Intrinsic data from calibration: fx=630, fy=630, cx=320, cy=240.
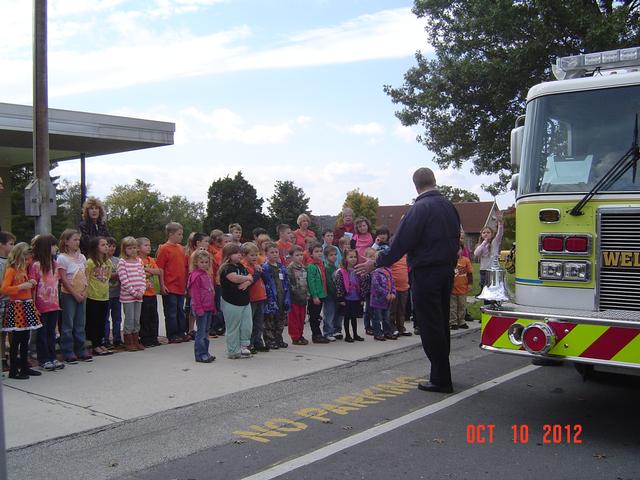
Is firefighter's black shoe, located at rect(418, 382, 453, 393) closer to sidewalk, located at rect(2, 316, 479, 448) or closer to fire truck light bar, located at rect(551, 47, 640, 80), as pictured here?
sidewalk, located at rect(2, 316, 479, 448)

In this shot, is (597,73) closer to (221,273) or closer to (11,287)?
(221,273)

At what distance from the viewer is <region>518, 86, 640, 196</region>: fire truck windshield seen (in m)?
5.38

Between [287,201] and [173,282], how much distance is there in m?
47.7

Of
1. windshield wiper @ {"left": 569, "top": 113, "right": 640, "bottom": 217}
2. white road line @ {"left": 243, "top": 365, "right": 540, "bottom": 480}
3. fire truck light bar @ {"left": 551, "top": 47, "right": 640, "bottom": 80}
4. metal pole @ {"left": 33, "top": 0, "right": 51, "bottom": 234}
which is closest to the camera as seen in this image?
white road line @ {"left": 243, "top": 365, "right": 540, "bottom": 480}

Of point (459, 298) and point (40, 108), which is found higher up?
point (40, 108)

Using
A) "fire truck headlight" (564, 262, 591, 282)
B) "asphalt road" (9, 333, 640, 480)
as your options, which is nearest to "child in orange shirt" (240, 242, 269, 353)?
"asphalt road" (9, 333, 640, 480)

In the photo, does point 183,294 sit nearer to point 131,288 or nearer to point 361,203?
point 131,288

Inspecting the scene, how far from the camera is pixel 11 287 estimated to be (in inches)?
275

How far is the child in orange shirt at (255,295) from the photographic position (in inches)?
341

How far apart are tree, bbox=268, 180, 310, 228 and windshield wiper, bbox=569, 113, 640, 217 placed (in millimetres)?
51249

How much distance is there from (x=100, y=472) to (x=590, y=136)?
15.8ft

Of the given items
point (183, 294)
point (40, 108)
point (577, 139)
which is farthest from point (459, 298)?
point (40, 108)

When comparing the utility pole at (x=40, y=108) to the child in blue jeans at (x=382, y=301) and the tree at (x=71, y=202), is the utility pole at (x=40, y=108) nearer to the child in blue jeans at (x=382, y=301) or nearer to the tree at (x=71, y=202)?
the child in blue jeans at (x=382, y=301)

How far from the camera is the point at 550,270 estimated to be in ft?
17.8
